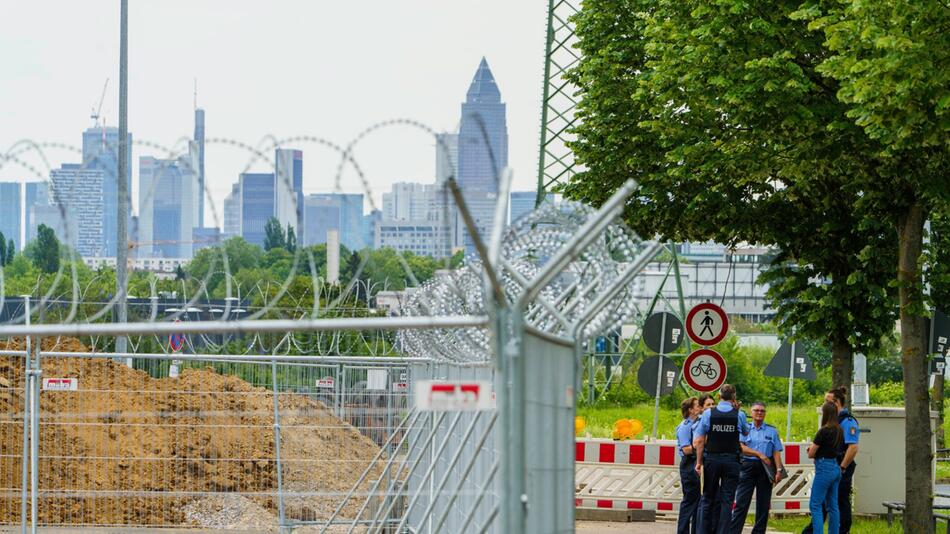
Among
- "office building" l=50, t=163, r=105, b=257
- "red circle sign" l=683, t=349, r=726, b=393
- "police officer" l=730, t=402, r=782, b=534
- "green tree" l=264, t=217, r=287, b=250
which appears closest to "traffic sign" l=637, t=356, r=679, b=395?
"red circle sign" l=683, t=349, r=726, b=393

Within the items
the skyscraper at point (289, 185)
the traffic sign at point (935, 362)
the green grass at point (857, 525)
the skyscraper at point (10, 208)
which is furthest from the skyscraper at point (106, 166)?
the traffic sign at point (935, 362)

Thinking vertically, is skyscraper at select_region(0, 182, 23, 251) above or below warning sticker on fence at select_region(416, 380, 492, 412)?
above

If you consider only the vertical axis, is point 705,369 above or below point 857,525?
above

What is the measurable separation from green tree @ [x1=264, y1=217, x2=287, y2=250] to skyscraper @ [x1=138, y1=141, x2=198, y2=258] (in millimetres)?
578

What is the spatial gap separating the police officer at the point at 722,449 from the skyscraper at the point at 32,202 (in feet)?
26.9

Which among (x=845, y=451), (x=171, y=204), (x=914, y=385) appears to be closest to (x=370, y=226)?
(x=171, y=204)

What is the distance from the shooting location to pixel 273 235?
356 inches

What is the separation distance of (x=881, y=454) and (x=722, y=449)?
19.7 feet

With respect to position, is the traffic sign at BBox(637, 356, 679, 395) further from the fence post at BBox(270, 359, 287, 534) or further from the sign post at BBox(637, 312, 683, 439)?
the fence post at BBox(270, 359, 287, 534)

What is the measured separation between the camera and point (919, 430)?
19.9m

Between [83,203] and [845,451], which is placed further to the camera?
[845,451]

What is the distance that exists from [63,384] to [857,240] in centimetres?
1322

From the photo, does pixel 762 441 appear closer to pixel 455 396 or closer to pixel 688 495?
pixel 688 495

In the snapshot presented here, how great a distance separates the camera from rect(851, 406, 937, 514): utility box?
22672mm
